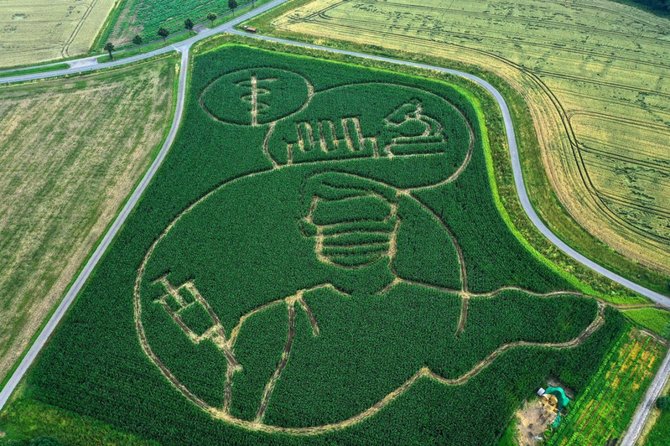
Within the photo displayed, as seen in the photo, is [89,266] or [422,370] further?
[89,266]

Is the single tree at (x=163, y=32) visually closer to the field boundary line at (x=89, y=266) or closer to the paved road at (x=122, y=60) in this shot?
the paved road at (x=122, y=60)

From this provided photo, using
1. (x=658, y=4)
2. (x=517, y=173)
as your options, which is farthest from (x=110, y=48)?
(x=658, y=4)

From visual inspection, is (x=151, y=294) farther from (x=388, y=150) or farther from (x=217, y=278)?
(x=388, y=150)

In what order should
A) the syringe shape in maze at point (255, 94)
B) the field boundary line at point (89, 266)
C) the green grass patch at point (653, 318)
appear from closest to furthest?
the field boundary line at point (89, 266) < the green grass patch at point (653, 318) < the syringe shape in maze at point (255, 94)

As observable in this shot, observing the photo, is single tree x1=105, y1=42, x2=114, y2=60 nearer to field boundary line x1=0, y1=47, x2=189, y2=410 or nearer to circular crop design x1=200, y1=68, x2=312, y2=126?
field boundary line x1=0, y1=47, x2=189, y2=410

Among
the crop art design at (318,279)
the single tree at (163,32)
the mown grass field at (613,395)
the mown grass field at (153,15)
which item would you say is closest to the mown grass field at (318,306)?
the crop art design at (318,279)

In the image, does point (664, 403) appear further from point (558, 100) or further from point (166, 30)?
point (166, 30)

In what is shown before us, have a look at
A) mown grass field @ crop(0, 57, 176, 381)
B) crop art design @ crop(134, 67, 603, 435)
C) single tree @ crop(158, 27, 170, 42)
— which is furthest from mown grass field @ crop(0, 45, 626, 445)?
single tree @ crop(158, 27, 170, 42)
